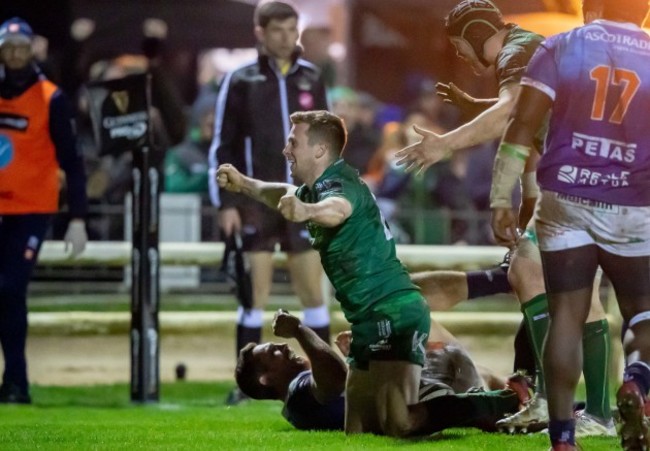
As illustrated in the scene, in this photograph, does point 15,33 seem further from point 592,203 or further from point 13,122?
point 592,203

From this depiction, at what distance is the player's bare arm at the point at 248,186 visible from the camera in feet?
25.0

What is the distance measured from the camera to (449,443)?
24.3ft

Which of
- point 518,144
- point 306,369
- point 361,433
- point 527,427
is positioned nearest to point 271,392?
point 306,369

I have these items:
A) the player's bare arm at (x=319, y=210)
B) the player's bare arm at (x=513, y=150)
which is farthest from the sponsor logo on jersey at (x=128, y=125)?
the player's bare arm at (x=513, y=150)

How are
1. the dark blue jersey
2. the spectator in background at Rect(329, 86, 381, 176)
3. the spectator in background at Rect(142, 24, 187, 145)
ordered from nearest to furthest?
the dark blue jersey → the spectator in background at Rect(142, 24, 187, 145) → the spectator in background at Rect(329, 86, 381, 176)

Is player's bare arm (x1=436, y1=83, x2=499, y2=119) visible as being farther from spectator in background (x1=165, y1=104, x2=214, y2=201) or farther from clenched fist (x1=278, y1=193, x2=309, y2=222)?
spectator in background (x1=165, y1=104, x2=214, y2=201)

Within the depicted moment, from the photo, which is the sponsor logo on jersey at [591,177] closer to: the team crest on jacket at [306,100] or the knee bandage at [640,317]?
the knee bandage at [640,317]

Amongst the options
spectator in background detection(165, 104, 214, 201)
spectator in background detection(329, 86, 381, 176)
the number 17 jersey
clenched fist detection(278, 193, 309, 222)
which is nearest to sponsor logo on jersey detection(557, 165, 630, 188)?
the number 17 jersey

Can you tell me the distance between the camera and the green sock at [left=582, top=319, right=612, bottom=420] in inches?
308

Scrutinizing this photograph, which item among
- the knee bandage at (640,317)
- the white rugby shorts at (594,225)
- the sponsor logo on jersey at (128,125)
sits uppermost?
the sponsor logo on jersey at (128,125)

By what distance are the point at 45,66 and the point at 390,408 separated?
985 cm

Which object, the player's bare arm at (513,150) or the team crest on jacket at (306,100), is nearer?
the player's bare arm at (513,150)

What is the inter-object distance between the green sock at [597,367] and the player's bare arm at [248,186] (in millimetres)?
1557

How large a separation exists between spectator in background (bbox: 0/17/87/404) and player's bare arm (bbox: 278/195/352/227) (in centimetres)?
389
